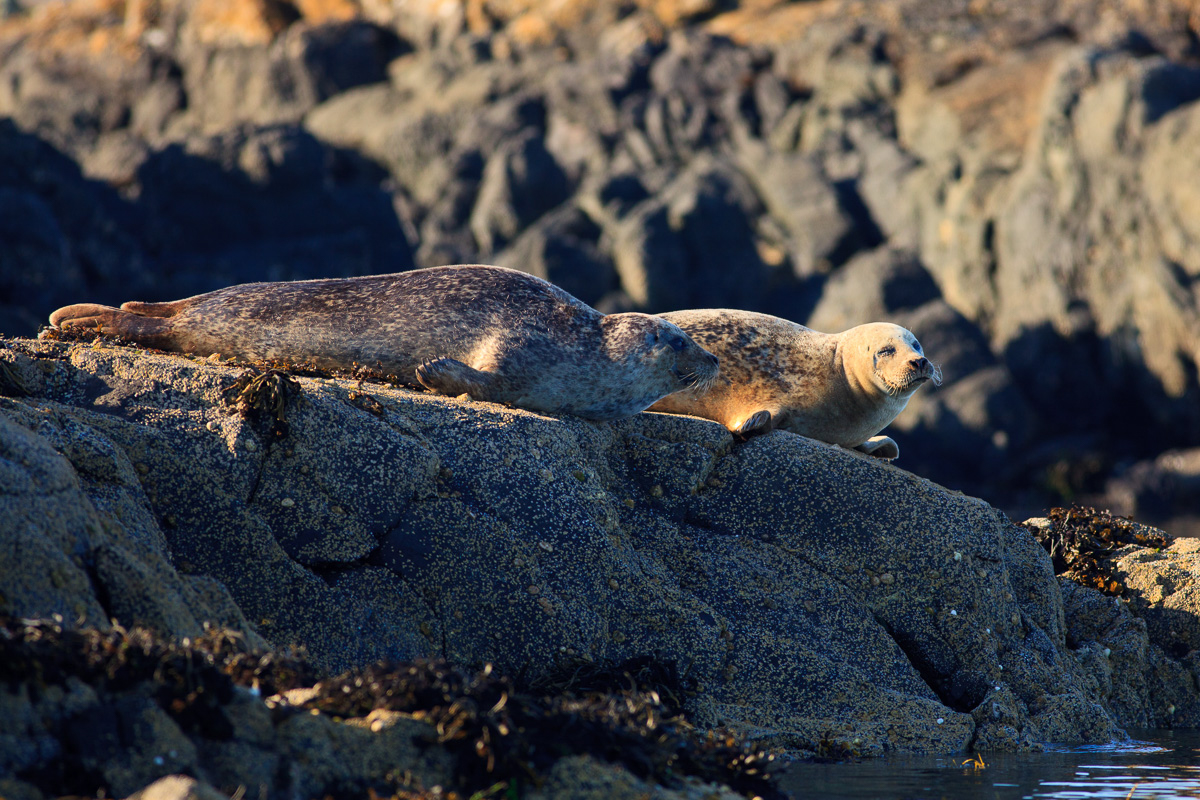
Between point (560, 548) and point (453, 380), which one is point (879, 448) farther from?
point (560, 548)

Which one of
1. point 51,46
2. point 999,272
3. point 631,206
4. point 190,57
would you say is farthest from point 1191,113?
point 51,46

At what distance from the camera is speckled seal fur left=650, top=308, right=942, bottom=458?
23.1ft

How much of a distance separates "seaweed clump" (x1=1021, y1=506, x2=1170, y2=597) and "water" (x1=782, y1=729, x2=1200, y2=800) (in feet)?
5.13

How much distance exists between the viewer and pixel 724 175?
32.6 meters

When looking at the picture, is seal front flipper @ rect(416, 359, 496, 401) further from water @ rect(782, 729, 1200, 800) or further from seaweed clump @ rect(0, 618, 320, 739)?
seaweed clump @ rect(0, 618, 320, 739)

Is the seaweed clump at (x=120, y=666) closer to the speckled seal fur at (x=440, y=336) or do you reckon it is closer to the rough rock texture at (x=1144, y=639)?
the speckled seal fur at (x=440, y=336)

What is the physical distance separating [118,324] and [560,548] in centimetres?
276

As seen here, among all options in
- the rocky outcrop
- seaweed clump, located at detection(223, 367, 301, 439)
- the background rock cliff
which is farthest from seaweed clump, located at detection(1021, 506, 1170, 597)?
the background rock cliff

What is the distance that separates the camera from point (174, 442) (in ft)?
15.3

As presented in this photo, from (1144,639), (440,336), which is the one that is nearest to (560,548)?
(440,336)

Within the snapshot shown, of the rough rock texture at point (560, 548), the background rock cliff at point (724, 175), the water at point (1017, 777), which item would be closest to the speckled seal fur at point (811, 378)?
the rough rock texture at point (560, 548)

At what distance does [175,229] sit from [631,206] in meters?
12.9

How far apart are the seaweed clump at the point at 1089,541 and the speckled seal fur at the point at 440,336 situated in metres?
2.54

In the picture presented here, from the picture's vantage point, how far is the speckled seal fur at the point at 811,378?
7.05 metres
